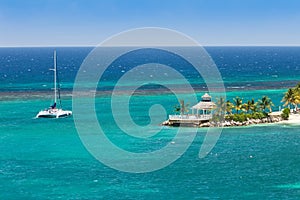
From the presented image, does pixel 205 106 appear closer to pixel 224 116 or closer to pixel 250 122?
pixel 224 116

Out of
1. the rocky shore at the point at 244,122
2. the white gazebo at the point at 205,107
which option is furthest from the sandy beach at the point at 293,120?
the white gazebo at the point at 205,107

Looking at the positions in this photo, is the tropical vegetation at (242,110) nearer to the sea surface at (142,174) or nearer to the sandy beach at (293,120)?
the sea surface at (142,174)

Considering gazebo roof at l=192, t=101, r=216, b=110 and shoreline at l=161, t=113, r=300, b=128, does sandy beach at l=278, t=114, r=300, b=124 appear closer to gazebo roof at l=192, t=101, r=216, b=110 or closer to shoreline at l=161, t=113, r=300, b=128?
shoreline at l=161, t=113, r=300, b=128

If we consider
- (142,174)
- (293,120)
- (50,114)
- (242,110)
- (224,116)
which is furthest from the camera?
(50,114)

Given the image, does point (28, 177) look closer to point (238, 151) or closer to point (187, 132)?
point (238, 151)

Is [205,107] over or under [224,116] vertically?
over

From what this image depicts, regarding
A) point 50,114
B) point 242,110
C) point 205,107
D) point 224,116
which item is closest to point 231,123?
point 224,116

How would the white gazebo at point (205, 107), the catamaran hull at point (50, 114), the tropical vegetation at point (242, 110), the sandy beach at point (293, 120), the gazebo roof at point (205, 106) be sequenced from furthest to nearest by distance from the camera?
the catamaran hull at point (50, 114), the sandy beach at point (293, 120), the gazebo roof at point (205, 106), the white gazebo at point (205, 107), the tropical vegetation at point (242, 110)

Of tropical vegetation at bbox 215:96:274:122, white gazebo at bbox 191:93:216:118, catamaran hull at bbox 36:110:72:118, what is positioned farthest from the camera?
catamaran hull at bbox 36:110:72:118

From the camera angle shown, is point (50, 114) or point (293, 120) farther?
point (50, 114)

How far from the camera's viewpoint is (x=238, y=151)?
70250 millimetres

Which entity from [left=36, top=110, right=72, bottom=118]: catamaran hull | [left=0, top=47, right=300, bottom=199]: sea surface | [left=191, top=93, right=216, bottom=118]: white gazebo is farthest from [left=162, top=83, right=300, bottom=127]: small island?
[left=36, top=110, right=72, bottom=118]: catamaran hull

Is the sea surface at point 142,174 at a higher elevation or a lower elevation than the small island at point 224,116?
lower

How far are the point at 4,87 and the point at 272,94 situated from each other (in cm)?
6671
